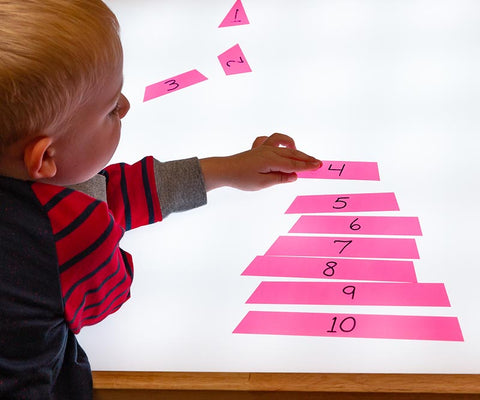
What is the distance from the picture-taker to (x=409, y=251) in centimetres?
71

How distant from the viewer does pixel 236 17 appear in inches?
43.6

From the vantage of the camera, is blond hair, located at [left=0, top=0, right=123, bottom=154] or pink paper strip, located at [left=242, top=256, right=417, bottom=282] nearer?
blond hair, located at [left=0, top=0, right=123, bottom=154]

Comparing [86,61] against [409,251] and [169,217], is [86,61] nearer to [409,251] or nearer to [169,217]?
[169,217]

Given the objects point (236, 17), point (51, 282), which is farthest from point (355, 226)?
point (236, 17)

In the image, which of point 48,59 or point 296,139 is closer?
point 48,59

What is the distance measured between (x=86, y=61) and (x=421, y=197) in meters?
0.45

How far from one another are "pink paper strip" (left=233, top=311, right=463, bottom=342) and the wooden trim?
0.05 meters

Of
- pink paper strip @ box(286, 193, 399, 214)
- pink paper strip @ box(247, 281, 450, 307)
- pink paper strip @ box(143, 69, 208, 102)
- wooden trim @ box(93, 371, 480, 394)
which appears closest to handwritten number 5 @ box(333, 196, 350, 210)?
pink paper strip @ box(286, 193, 399, 214)

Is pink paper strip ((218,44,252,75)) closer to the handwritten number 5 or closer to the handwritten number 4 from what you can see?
the handwritten number 4

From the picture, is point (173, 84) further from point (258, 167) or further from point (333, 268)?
point (333, 268)

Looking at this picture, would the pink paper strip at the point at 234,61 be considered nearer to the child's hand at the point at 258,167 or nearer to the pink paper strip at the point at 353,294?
Answer: the child's hand at the point at 258,167

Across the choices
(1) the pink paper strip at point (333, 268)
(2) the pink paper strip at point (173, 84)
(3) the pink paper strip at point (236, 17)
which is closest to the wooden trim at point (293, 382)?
(1) the pink paper strip at point (333, 268)

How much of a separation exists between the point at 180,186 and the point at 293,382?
1.01ft

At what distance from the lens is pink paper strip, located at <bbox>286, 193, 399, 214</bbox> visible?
77 cm
